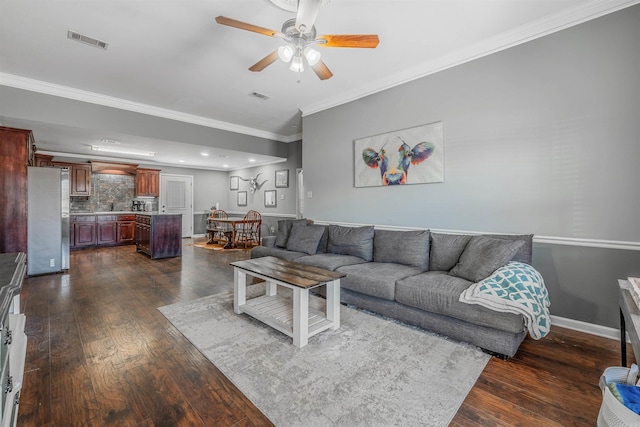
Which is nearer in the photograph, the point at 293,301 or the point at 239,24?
the point at 239,24

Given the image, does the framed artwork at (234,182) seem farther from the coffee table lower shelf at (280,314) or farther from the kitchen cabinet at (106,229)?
the coffee table lower shelf at (280,314)

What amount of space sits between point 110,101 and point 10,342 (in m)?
4.18

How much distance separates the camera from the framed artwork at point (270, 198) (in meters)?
7.87

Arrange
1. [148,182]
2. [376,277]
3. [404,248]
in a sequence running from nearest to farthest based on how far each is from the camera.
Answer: [376,277] < [404,248] < [148,182]

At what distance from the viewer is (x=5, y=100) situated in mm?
3641

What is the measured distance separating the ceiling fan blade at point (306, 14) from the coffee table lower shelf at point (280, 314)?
2.39 metres

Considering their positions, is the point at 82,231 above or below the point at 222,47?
below

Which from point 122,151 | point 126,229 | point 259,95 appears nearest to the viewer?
point 259,95

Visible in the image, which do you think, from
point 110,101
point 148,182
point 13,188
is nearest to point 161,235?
point 13,188

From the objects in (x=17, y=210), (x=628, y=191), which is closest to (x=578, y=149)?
(x=628, y=191)

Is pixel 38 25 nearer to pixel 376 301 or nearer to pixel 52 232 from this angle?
pixel 52 232

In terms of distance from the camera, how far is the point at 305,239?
13.6 feet

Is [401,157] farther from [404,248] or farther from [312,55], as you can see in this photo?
[312,55]

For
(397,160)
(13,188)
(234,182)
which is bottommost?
(13,188)
